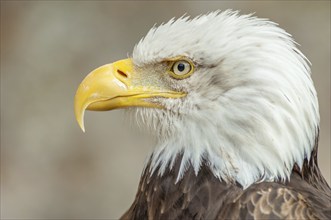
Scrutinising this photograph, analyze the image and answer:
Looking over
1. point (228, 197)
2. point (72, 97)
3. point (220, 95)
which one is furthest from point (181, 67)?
point (72, 97)

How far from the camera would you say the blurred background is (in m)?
6.68

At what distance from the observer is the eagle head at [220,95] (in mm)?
2924

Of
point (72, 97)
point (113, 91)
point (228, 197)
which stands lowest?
point (228, 197)

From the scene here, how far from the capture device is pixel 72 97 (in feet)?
23.4

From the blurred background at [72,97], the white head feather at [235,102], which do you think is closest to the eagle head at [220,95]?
the white head feather at [235,102]

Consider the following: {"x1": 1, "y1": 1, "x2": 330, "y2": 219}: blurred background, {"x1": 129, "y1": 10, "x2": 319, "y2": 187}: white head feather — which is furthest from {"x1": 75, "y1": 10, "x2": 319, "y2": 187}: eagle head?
{"x1": 1, "y1": 1, "x2": 330, "y2": 219}: blurred background

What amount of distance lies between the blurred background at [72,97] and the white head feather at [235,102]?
334 centimetres

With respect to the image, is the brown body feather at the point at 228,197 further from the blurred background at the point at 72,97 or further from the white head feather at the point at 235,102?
the blurred background at the point at 72,97

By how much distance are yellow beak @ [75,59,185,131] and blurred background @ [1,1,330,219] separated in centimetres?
328

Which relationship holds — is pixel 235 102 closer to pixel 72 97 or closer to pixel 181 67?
pixel 181 67

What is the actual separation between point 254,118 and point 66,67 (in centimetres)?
453

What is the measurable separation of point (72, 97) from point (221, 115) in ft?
14.0

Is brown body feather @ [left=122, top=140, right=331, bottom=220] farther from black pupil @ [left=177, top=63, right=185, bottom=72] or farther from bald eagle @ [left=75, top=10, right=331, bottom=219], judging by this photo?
black pupil @ [left=177, top=63, right=185, bottom=72]

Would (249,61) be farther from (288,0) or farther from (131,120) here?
(288,0)
